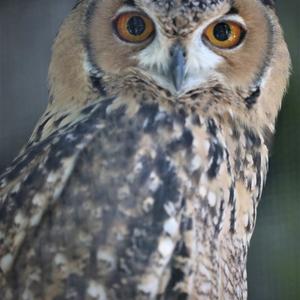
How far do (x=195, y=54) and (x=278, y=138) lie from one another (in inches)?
60.0

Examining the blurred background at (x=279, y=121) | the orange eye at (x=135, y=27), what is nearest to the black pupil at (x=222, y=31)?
the orange eye at (x=135, y=27)

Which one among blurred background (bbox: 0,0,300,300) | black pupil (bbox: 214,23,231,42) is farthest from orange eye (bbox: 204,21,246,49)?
blurred background (bbox: 0,0,300,300)

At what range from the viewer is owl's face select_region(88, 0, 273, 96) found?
2.05 meters

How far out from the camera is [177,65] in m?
2.04

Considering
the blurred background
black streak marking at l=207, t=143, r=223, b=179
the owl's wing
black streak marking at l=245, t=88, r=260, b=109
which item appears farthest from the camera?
the blurred background

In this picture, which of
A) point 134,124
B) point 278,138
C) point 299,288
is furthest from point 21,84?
point 134,124

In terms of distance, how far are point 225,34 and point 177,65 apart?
0.46ft

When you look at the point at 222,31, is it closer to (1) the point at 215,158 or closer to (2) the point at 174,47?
(2) the point at 174,47

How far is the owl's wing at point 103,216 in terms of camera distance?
1.96m

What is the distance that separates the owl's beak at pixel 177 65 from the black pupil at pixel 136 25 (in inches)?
3.2

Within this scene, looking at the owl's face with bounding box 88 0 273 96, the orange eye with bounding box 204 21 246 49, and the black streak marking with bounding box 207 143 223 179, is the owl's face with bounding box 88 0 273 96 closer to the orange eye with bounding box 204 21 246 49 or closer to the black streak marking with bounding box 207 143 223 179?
the orange eye with bounding box 204 21 246 49

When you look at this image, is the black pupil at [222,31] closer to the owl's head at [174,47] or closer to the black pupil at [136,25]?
the owl's head at [174,47]

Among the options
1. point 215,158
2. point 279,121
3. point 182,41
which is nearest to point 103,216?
point 215,158

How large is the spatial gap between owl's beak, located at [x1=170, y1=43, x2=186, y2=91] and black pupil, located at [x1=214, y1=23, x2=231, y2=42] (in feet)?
0.29
